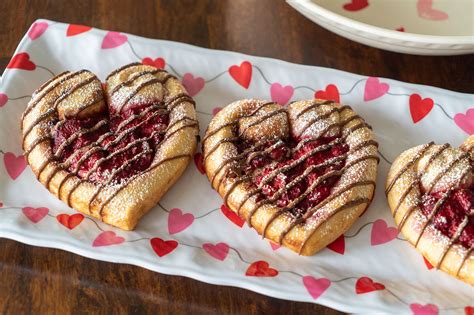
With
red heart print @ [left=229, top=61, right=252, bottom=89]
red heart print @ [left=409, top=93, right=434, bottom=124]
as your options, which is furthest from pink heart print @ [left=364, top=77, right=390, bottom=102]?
red heart print @ [left=229, top=61, right=252, bottom=89]

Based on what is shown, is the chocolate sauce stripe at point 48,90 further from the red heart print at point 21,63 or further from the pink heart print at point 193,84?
the pink heart print at point 193,84

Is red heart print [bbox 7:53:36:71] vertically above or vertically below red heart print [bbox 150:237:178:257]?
above

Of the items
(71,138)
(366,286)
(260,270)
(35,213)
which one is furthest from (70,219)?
(366,286)

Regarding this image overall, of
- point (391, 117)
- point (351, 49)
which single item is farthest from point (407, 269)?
point (351, 49)

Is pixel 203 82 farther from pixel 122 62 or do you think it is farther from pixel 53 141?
pixel 53 141

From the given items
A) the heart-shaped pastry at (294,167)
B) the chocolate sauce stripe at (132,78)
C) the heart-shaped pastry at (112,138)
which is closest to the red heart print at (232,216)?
the heart-shaped pastry at (294,167)

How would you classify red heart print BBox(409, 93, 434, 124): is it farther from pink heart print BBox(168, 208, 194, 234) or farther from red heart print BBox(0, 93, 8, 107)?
red heart print BBox(0, 93, 8, 107)
